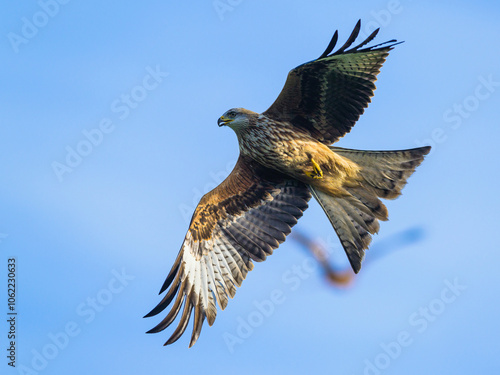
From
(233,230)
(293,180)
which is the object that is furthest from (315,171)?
(233,230)

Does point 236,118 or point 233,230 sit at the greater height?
point 236,118

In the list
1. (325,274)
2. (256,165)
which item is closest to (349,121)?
(256,165)

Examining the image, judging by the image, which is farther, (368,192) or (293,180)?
(293,180)

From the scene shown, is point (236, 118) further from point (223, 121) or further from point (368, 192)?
point (368, 192)

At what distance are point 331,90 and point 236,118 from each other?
141 centimetres

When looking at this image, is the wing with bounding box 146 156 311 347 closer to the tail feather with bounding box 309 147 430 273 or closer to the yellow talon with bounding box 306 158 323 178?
the yellow talon with bounding box 306 158 323 178

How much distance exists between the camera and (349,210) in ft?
39.1

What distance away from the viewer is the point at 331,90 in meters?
11.6

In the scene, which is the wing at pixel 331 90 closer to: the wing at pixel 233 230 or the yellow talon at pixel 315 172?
the yellow talon at pixel 315 172

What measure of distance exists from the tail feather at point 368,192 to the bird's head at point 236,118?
1.31 m

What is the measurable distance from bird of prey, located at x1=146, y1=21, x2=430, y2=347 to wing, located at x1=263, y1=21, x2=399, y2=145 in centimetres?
1

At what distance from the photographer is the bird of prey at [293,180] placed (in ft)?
37.7

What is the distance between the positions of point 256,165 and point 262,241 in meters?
1.14

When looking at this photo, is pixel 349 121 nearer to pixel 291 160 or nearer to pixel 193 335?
pixel 291 160
